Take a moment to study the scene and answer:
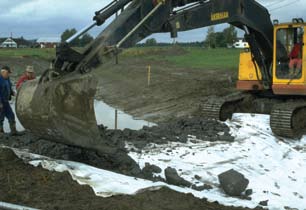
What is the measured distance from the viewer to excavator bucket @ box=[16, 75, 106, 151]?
793 cm

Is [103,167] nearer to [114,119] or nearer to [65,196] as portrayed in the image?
[65,196]

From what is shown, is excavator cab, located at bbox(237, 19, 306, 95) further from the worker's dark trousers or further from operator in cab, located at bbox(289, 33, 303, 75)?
the worker's dark trousers

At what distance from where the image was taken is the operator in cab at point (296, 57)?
13289 millimetres

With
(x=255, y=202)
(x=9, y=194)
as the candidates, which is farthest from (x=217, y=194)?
(x=9, y=194)

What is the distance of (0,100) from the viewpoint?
1209 centimetres

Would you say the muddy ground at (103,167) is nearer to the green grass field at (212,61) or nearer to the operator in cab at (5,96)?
the operator in cab at (5,96)

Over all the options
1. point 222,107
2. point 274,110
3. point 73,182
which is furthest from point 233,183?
point 222,107

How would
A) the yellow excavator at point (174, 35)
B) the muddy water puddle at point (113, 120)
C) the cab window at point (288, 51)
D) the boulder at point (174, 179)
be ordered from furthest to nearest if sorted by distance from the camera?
the muddy water puddle at point (113, 120) < the cab window at point (288, 51) < the boulder at point (174, 179) < the yellow excavator at point (174, 35)

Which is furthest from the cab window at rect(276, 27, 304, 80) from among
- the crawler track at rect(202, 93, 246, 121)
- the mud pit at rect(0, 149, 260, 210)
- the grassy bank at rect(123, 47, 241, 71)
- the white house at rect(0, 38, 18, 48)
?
the white house at rect(0, 38, 18, 48)

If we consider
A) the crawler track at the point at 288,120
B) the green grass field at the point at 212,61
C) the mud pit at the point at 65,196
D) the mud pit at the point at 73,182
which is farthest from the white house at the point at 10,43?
the mud pit at the point at 65,196

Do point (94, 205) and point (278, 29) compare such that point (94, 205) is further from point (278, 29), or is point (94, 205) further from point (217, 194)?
point (278, 29)

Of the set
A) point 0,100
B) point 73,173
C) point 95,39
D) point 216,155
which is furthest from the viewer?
point 0,100

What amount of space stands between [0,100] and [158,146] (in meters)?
4.07

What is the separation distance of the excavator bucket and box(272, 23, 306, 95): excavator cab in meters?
6.55
